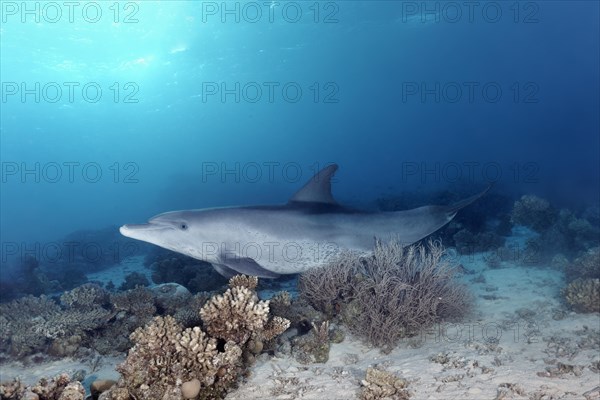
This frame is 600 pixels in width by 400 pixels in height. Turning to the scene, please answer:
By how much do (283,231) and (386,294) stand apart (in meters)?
2.20

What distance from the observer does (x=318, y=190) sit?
759 cm

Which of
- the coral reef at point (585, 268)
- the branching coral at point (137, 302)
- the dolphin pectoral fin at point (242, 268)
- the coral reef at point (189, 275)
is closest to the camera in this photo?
the dolphin pectoral fin at point (242, 268)

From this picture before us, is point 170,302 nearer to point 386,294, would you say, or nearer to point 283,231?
point 283,231

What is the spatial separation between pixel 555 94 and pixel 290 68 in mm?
57138

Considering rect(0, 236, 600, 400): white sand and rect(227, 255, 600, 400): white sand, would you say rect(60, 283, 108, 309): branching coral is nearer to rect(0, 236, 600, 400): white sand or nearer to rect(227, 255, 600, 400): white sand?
rect(0, 236, 600, 400): white sand

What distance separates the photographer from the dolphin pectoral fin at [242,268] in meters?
6.15

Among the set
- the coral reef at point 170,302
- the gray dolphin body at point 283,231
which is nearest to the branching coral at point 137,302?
the coral reef at point 170,302

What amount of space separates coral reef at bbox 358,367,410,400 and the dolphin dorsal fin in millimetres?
3891

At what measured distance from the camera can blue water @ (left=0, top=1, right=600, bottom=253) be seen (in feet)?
109

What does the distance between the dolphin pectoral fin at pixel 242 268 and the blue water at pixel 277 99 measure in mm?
19073

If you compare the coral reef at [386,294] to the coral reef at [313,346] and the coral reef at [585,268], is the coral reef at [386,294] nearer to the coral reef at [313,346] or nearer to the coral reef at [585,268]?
the coral reef at [313,346]

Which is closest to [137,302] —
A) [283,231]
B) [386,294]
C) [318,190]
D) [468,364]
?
[283,231]

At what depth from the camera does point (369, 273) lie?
22.4 feet

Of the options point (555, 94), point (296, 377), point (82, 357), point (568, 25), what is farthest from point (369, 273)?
point (555, 94)
